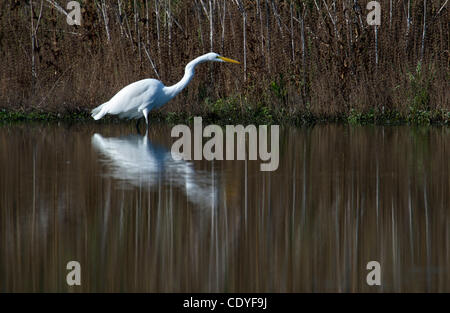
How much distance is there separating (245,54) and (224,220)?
880 centimetres

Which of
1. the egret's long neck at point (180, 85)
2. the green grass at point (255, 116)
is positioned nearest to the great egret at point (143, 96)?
the egret's long neck at point (180, 85)

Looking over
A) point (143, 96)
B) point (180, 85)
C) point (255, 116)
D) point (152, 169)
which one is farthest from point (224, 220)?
point (255, 116)

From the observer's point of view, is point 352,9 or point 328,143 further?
point 352,9

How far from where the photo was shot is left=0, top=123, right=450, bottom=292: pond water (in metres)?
5.09

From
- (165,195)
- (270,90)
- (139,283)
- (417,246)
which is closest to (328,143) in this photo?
(270,90)

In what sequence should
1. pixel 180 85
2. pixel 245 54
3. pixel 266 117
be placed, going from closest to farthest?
pixel 180 85, pixel 266 117, pixel 245 54

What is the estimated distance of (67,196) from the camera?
772cm

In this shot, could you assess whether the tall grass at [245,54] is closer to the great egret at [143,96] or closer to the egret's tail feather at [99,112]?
the egret's tail feather at [99,112]

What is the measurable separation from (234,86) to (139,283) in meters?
10.5

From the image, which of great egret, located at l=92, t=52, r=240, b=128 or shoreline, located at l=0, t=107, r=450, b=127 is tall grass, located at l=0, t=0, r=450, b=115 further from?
great egret, located at l=92, t=52, r=240, b=128

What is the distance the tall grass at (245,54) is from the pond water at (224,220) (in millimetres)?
3334

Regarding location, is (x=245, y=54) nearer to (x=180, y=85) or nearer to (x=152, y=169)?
(x=180, y=85)

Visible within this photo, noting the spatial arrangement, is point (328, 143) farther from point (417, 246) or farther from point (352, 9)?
point (417, 246)

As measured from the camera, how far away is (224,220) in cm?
662
